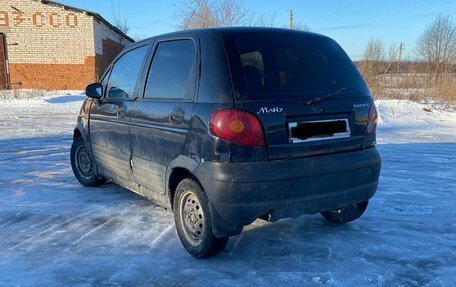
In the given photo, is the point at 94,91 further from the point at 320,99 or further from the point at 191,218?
the point at 320,99

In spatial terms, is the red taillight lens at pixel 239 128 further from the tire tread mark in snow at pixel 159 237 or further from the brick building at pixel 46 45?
the brick building at pixel 46 45

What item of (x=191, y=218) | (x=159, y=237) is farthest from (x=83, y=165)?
(x=191, y=218)

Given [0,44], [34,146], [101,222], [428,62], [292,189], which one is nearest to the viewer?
[292,189]

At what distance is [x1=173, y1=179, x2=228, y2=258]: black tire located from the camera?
3.14 m

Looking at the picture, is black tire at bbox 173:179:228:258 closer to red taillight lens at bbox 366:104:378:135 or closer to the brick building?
red taillight lens at bbox 366:104:378:135

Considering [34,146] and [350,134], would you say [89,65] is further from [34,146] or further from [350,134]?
[350,134]

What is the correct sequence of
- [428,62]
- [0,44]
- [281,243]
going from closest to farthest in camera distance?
[281,243]
[0,44]
[428,62]

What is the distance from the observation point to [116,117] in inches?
170

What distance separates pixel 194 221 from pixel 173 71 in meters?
1.30

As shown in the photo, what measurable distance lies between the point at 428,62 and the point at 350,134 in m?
39.0

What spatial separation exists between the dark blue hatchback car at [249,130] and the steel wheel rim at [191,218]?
0.03ft

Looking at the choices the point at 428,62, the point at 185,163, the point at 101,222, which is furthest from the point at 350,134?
the point at 428,62

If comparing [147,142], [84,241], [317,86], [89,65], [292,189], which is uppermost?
[89,65]

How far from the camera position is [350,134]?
129 inches
